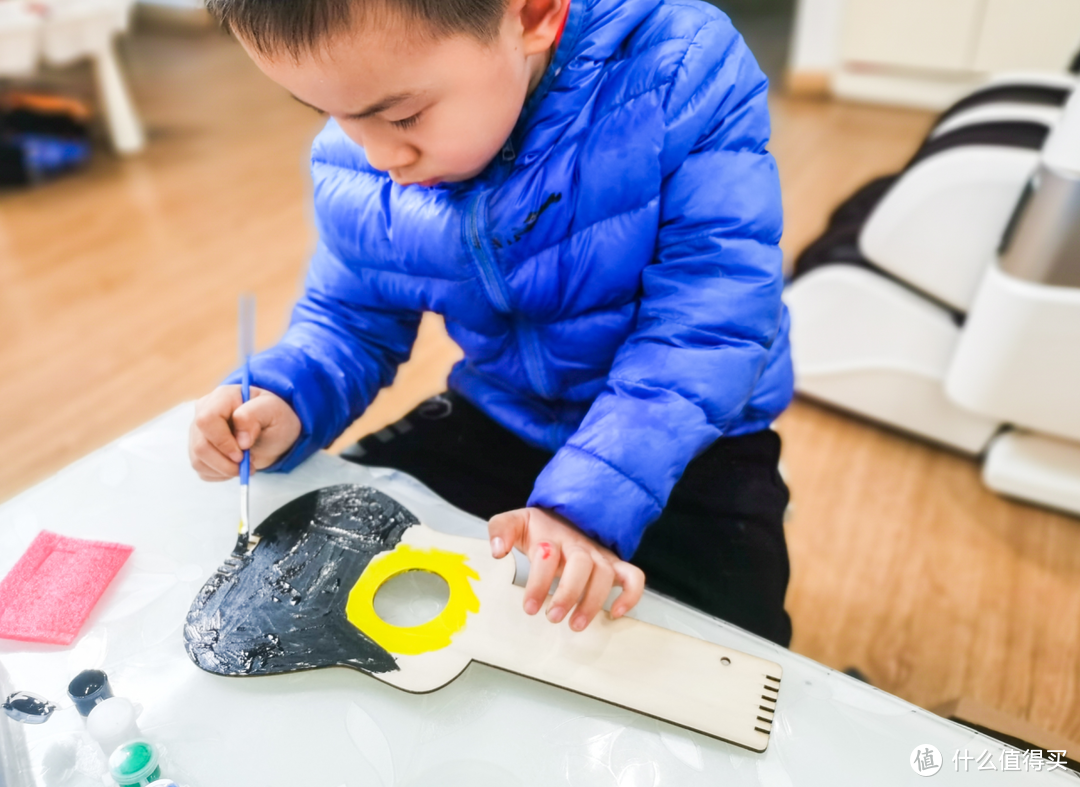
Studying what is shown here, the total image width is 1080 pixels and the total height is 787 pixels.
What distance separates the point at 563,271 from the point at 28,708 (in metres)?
0.42

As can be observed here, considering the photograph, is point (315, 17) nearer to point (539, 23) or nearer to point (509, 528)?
point (539, 23)

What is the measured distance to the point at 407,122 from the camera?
47cm

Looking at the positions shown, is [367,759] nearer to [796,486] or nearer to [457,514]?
[457,514]

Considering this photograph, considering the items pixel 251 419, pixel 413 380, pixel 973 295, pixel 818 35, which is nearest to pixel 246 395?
pixel 251 419

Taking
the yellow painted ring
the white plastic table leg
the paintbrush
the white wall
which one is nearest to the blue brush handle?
the paintbrush

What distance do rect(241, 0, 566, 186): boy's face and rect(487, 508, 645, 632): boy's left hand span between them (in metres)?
0.23

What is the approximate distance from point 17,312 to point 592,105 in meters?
1.55

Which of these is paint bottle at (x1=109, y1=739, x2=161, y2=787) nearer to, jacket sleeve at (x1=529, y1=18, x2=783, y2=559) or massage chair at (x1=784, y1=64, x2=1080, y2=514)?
jacket sleeve at (x1=529, y1=18, x2=783, y2=559)

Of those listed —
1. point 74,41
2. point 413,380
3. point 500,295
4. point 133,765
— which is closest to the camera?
point 133,765

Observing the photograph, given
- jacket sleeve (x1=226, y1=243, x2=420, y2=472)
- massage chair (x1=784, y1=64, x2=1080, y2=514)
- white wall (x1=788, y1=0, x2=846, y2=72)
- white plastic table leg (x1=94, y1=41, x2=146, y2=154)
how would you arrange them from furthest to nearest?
white wall (x1=788, y1=0, x2=846, y2=72), white plastic table leg (x1=94, y1=41, x2=146, y2=154), massage chair (x1=784, y1=64, x2=1080, y2=514), jacket sleeve (x1=226, y1=243, x2=420, y2=472)

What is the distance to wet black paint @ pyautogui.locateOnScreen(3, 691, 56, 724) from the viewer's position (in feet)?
1.32

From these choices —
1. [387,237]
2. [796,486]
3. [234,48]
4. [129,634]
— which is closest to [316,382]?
[387,237]

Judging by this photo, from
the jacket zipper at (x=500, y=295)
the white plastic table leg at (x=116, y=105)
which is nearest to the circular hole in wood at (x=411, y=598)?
the jacket zipper at (x=500, y=295)

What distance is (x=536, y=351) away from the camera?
0.63 m
